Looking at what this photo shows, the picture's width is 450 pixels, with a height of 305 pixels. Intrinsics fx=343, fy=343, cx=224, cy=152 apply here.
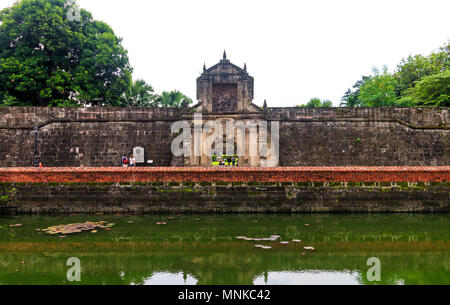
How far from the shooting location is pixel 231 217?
297 inches

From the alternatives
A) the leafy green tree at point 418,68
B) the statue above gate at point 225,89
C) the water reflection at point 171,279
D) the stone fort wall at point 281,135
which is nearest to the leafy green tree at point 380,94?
the leafy green tree at point 418,68

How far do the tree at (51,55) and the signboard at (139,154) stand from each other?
6146 mm

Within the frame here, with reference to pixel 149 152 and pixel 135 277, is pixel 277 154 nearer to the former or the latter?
pixel 149 152

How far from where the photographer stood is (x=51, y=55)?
1842cm

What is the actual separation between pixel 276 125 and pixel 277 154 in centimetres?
127

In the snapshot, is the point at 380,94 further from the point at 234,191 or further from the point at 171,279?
the point at 171,279

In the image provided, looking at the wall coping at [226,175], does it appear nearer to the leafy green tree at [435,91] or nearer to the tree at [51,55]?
the leafy green tree at [435,91]

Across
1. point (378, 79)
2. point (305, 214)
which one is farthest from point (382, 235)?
point (378, 79)

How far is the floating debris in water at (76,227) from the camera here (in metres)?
6.15

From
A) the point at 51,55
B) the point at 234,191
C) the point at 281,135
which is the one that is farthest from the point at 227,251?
the point at 51,55

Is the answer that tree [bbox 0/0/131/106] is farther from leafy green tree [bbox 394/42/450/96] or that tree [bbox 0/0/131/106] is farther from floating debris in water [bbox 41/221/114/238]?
leafy green tree [bbox 394/42/450/96]

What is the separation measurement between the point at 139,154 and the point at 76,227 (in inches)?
329

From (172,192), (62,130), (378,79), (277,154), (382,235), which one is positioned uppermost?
(378,79)

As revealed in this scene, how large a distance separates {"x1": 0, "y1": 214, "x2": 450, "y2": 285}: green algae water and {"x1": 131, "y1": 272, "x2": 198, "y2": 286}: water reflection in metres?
0.01
